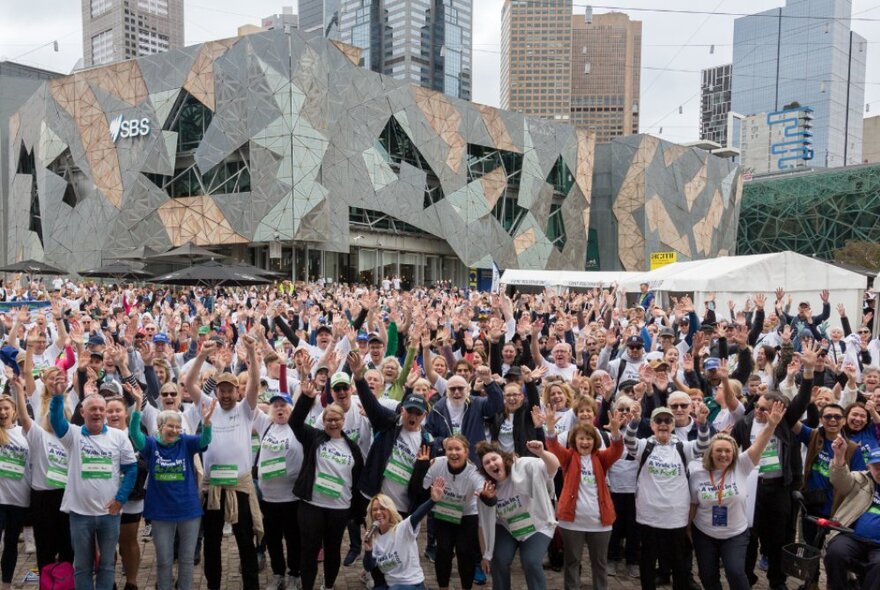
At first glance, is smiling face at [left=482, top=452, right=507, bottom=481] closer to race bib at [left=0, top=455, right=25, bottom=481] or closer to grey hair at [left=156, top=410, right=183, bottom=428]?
grey hair at [left=156, top=410, right=183, bottom=428]

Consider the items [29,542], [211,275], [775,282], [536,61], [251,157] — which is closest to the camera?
[29,542]

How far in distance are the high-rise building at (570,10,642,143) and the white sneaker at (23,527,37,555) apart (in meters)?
75.4

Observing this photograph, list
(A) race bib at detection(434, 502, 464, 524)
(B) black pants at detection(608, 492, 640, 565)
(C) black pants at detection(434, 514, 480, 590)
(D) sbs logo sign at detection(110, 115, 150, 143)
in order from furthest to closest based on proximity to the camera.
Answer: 1. (D) sbs logo sign at detection(110, 115, 150, 143)
2. (B) black pants at detection(608, 492, 640, 565)
3. (C) black pants at detection(434, 514, 480, 590)
4. (A) race bib at detection(434, 502, 464, 524)

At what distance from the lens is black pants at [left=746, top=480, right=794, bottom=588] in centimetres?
559

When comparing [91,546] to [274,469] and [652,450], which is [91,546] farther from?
[652,450]

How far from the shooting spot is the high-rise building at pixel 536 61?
63.2 m

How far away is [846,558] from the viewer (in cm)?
493

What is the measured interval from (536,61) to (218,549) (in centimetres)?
7803

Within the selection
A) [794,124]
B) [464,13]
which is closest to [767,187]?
[794,124]

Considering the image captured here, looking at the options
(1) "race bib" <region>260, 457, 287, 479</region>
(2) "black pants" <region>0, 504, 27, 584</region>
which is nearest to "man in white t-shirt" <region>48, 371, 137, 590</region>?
(2) "black pants" <region>0, 504, 27, 584</region>

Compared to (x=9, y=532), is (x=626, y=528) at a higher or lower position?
lower

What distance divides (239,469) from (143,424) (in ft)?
3.55

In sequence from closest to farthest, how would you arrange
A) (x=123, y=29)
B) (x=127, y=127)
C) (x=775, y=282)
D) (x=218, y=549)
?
(x=218, y=549) → (x=775, y=282) → (x=127, y=127) → (x=123, y=29)

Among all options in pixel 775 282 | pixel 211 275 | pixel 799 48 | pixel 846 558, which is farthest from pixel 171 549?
pixel 799 48
